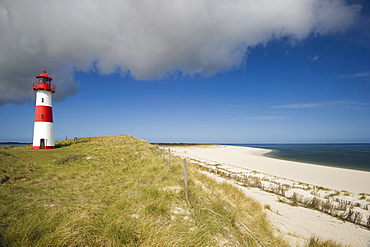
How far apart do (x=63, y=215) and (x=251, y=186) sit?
12.0m

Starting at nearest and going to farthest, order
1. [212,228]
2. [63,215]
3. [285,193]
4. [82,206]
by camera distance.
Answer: [212,228] → [63,215] → [82,206] → [285,193]

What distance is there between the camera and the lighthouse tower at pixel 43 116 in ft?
62.8

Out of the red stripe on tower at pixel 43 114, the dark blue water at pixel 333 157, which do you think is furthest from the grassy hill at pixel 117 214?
the dark blue water at pixel 333 157

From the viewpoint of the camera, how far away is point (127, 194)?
7309mm

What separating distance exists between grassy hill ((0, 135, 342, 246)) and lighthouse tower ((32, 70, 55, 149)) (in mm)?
9979

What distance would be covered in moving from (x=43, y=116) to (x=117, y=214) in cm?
1978

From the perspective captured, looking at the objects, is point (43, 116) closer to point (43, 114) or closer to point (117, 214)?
point (43, 114)

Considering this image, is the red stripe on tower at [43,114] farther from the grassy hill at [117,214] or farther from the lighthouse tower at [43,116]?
the grassy hill at [117,214]

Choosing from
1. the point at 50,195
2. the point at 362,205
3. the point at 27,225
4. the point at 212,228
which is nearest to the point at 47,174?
the point at 50,195

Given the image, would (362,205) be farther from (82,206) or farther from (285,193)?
(82,206)

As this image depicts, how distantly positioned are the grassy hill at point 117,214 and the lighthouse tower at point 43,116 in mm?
9979

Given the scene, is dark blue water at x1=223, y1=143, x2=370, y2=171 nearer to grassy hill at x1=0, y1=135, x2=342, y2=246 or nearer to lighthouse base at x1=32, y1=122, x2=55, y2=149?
grassy hill at x1=0, y1=135, x2=342, y2=246

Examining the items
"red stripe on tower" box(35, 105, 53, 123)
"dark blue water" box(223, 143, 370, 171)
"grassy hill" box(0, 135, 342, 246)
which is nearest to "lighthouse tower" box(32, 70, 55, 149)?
"red stripe on tower" box(35, 105, 53, 123)

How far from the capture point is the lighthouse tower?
19141 mm
